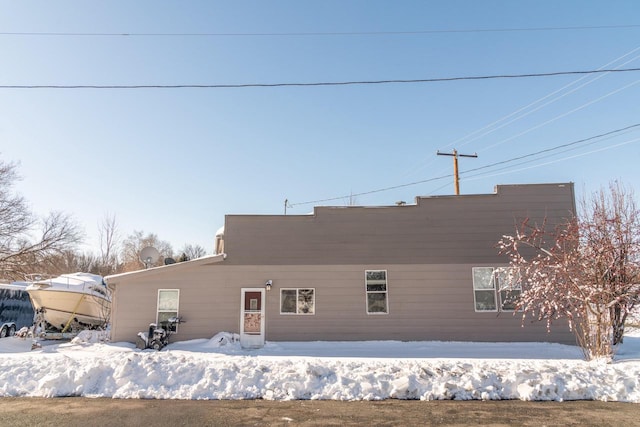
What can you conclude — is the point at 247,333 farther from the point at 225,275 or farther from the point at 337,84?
the point at 337,84

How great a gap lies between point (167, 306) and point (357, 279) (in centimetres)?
Result: 680

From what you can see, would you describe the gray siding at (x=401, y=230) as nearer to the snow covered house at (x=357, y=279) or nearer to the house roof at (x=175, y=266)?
the snow covered house at (x=357, y=279)

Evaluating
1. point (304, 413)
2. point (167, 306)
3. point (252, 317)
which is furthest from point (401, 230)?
point (304, 413)

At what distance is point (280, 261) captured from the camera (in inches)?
600

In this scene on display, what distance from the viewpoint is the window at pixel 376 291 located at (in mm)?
14922

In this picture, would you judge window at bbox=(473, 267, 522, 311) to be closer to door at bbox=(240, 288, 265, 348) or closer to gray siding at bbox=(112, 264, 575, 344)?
gray siding at bbox=(112, 264, 575, 344)

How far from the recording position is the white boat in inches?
659

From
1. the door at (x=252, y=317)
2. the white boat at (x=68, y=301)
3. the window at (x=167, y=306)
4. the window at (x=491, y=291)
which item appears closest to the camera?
the door at (x=252, y=317)

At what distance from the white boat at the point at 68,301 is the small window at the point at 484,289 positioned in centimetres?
1551

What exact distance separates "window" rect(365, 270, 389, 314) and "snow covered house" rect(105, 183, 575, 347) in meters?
0.04

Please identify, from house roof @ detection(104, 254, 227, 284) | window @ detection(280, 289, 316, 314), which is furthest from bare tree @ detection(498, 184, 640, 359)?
house roof @ detection(104, 254, 227, 284)

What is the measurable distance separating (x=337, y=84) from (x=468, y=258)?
25.8 feet

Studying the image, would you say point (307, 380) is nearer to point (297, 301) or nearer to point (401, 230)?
point (297, 301)

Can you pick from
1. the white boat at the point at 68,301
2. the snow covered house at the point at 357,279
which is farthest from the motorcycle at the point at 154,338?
the white boat at the point at 68,301
